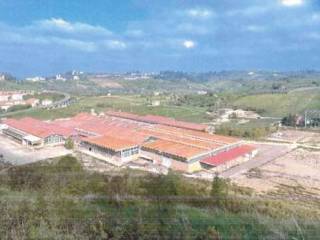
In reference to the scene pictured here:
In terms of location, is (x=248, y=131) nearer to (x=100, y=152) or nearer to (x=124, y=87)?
(x=100, y=152)

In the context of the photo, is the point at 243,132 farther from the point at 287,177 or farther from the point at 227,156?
the point at 287,177

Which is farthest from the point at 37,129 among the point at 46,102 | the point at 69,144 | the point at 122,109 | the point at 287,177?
the point at 46,102

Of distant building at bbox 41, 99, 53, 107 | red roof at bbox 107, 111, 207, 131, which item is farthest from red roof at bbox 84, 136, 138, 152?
distant building at bbox 41, 99, 53, 107

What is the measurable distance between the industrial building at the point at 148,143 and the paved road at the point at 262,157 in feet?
1.92

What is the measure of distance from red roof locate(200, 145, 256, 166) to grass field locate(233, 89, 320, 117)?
26655mm

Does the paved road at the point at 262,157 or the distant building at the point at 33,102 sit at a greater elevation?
the distant building at the point at 33,102

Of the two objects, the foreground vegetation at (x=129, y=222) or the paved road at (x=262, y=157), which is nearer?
the foreground vegetation at (x=129, y=222)

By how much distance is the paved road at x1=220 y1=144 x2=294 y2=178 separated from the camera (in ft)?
77.6

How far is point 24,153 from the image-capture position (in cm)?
2831

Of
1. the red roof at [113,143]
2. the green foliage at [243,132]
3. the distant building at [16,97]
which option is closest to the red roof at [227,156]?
the red roof at [113,143]

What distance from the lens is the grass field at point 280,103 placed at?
Answer: 54.4m

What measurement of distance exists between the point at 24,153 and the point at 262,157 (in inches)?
714

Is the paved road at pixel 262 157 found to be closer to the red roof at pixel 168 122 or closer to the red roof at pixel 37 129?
the red roof at pixel 168 122

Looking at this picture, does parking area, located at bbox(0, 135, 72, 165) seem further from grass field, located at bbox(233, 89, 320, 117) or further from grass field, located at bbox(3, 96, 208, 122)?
grass field, located at bbox(233, 89, 320, 117)
